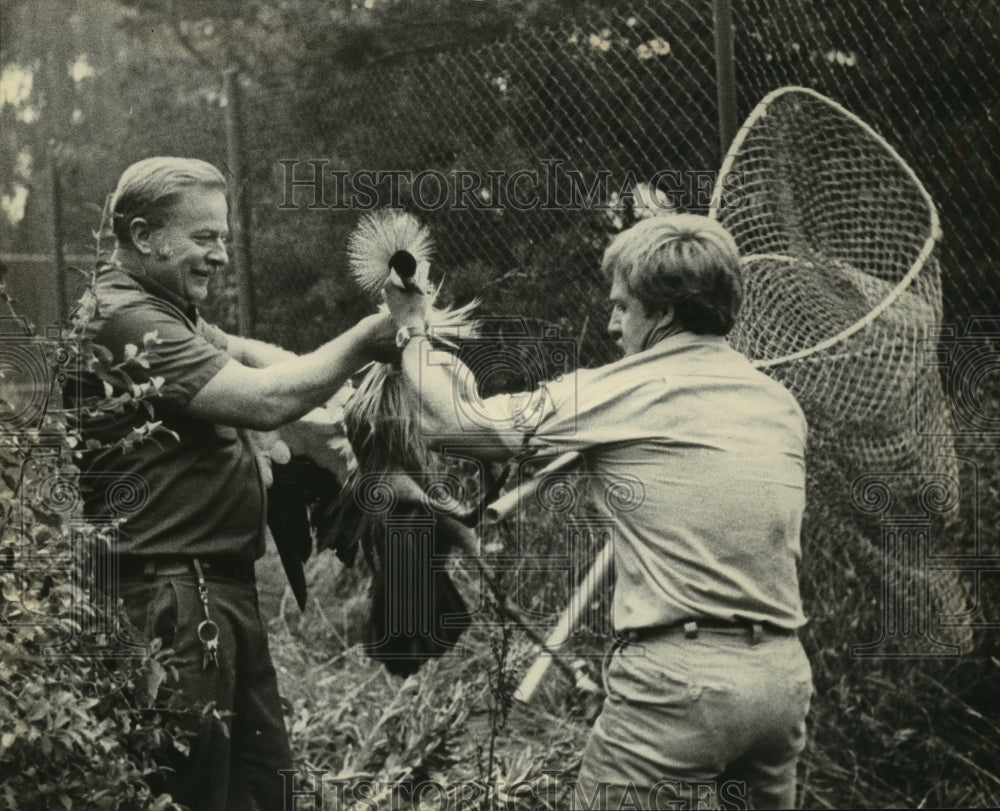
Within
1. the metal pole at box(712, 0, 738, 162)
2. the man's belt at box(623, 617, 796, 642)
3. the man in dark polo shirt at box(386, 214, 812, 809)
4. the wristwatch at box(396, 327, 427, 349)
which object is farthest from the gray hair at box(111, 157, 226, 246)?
the man's belt at box(623, 617, 796, 642)

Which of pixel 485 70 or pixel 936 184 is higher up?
pixel 485 70

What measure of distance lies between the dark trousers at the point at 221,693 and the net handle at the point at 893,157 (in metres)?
1.65

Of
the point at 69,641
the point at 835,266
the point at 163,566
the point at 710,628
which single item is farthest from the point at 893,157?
the point at 69,641

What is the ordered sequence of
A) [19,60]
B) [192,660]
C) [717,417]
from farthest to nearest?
[19,60], [192,660], [717,417]

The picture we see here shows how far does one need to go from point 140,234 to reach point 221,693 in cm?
127

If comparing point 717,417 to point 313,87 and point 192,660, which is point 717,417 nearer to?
point 192,660

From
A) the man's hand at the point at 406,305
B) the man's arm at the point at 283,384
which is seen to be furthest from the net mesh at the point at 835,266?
the man's arm at the point at 283,384

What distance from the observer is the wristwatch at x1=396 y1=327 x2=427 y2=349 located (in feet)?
12.6

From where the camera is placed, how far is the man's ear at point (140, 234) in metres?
3.98

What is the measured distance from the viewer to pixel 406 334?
3.88 metres

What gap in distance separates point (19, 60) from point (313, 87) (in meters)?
0.98

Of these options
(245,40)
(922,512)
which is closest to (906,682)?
(922,512)

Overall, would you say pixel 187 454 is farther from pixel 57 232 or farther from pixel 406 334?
pixel 57 232

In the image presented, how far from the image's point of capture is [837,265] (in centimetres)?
457
